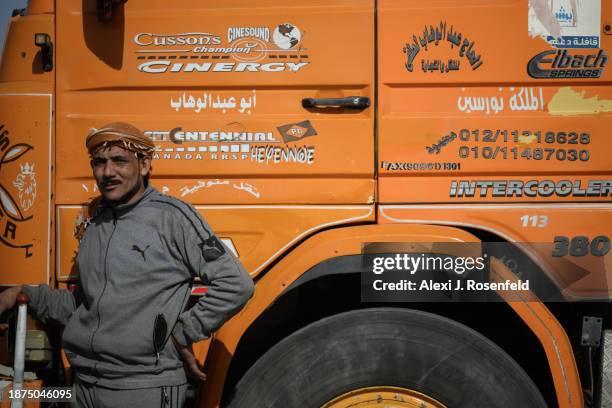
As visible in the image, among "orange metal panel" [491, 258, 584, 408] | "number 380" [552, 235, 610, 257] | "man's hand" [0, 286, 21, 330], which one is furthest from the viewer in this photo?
"number 380" [552, 235, 610, 257]

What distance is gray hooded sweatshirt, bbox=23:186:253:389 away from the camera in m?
2.26

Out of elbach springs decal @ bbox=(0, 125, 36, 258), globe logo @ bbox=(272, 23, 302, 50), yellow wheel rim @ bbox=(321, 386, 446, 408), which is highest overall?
globe logo @ bbox=(272, 23, 302, 50)

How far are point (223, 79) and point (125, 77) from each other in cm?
49

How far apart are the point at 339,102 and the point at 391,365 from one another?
1262mm

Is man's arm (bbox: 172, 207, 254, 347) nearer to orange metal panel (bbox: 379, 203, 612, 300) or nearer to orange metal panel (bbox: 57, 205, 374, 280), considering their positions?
orange metal panel (bbox: 57, 205, 374, 280)

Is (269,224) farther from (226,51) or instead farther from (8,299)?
(8,299)

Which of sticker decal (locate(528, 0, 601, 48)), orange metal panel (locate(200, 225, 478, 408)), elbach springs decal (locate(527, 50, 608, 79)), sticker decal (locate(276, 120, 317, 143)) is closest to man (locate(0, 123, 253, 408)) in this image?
orange metal panel (locate(200, 225, 478, 408))

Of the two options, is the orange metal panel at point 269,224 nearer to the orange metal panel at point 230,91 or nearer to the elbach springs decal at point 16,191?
the orange metal panel at point 230,91

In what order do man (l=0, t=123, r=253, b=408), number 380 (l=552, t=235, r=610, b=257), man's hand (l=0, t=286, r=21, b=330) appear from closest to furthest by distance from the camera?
man (l=0, t=123, r=253, b=408), man's hand (l=0, t=286, r=21, b=330), number 380 (l=552, t=235, r=610, b=257)

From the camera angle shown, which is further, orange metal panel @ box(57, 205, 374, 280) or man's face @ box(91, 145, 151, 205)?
orange metal panel @ box(57, 205, 374, 280)

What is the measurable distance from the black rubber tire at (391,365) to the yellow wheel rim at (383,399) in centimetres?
3

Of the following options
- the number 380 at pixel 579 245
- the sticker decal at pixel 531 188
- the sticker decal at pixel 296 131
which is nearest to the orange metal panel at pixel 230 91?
the sticker decal at pixel 296 131

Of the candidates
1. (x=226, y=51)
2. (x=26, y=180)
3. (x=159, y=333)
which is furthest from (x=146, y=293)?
(x=226, y=51)

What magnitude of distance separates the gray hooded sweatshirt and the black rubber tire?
46 cm
